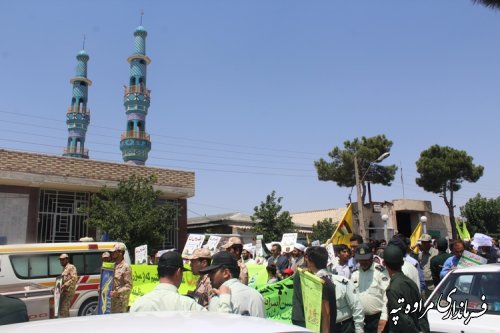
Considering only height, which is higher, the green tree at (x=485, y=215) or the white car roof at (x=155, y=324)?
the green tree at (x=485, y=215)

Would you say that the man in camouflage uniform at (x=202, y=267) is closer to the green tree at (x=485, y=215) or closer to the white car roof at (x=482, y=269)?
the white car roof at (x=482, y=269)

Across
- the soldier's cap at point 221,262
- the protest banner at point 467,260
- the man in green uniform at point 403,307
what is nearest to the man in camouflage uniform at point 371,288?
the man in green uniform at point 403,307

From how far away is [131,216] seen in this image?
20.5m

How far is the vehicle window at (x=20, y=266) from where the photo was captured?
11.6 meters

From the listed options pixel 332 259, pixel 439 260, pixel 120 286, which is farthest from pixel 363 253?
pixel 332 259

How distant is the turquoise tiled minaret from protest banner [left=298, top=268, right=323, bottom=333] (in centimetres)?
4903

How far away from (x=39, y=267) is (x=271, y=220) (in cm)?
1834

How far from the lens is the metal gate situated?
74.6ft

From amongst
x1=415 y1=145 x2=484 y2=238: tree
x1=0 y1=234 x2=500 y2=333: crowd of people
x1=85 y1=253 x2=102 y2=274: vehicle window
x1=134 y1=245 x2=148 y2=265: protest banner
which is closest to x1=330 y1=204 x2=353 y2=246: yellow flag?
x1=134 y1=245 x2=148 y2=265: protest banner

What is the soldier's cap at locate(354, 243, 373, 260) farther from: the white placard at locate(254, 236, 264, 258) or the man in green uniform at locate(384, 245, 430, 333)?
the white placard at locate(254, 236, 264, 258)

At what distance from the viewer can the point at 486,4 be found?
13.0 m

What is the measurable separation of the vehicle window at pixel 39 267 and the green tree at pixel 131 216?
318 inches

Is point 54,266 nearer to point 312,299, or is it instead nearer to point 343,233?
point 343,233

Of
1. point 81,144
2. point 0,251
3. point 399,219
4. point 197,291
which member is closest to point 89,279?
point 0,251
